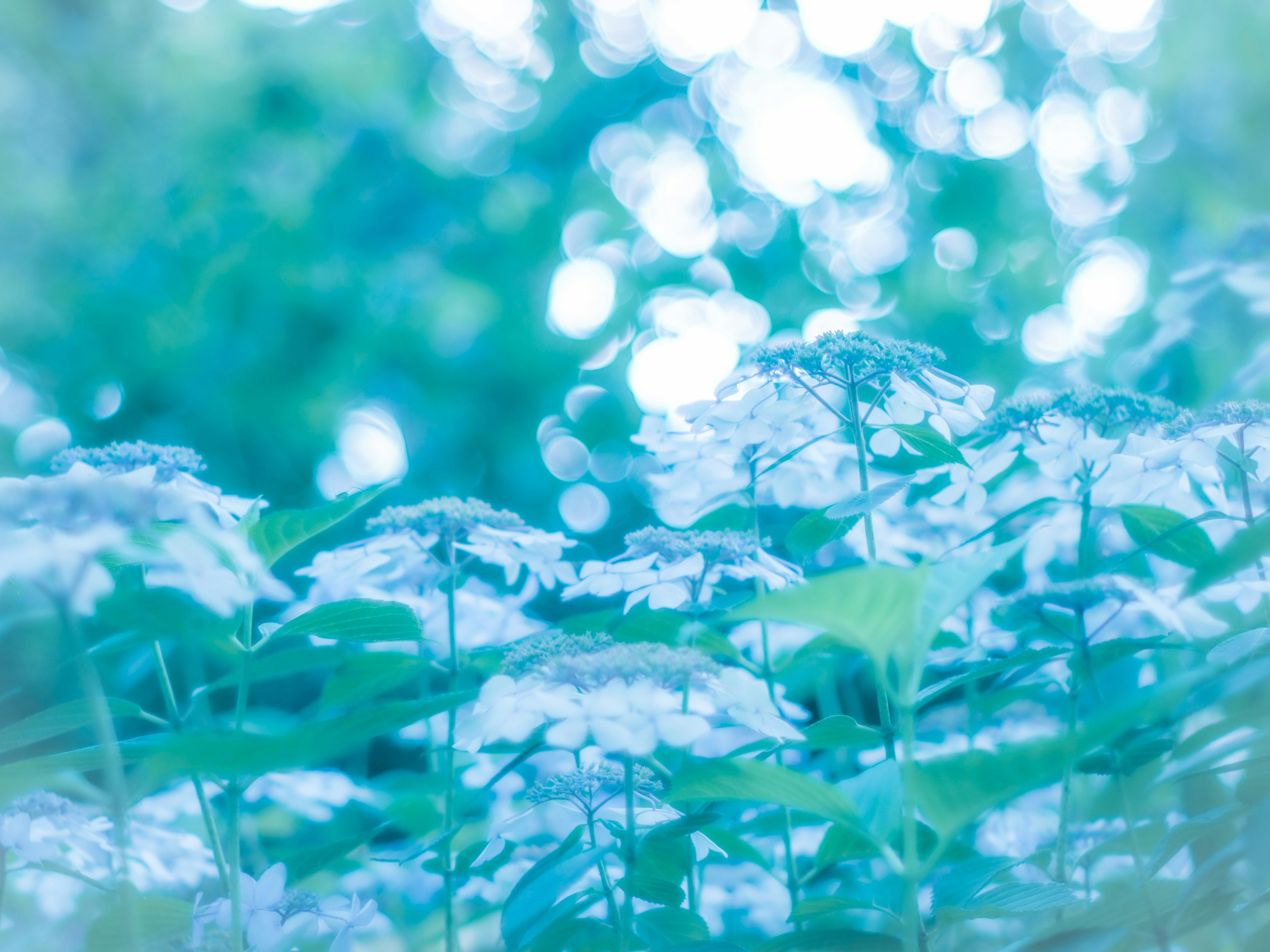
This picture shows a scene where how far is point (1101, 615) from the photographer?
0.66 m

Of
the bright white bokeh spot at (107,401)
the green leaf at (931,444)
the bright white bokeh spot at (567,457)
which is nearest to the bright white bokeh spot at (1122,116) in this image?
the bright white bokeh spot at (567,457)

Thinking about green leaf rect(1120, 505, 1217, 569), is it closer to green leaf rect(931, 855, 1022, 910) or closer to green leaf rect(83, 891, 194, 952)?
green leaf rect(931, 855, 1022, 910)

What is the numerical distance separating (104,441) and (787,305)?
6.32 ft

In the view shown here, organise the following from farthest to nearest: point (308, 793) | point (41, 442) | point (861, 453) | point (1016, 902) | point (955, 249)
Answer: point (955, 249), point (41, 442), point (308, 793), point (861, 453), point (1016, 902)

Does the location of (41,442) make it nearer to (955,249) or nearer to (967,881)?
(967,881)

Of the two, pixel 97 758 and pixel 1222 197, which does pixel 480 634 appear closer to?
pixel 97 758

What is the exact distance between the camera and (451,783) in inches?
22.3

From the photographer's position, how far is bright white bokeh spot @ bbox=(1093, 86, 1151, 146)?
2352 millimetres

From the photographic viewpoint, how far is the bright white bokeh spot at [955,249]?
253 centimetres

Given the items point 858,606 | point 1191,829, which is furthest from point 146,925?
point 1191,829

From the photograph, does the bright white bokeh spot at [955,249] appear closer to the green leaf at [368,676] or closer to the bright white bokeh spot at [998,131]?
the bright white bokeh spot at [998,131]

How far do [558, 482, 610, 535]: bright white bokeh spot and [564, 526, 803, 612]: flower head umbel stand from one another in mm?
1655

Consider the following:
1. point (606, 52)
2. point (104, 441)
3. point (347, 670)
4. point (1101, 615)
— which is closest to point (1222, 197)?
point (1101, 615)

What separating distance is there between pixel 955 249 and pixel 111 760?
264 cm
